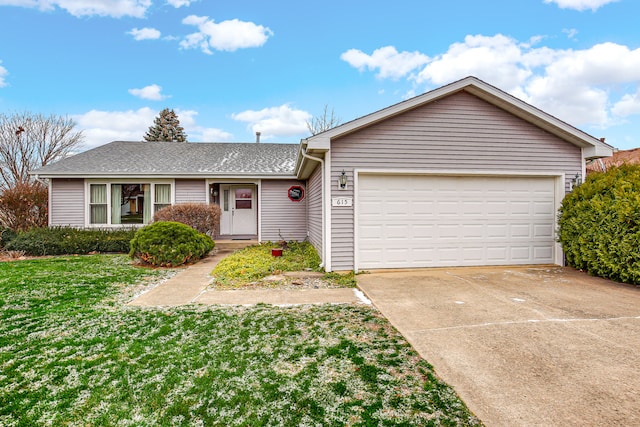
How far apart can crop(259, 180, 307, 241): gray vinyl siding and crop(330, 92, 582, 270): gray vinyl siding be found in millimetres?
5456

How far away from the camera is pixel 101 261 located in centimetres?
879

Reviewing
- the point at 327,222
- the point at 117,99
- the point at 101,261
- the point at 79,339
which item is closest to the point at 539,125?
the point at 327,222

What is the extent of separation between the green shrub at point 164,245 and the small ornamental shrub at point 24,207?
6110 mm

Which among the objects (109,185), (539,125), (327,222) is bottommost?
(327,222)

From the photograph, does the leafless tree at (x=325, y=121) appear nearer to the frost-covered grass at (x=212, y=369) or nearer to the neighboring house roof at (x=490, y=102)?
the neighboring house roof at (x=490, y=102)

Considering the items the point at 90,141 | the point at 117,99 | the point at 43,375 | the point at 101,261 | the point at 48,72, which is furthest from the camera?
the point at 90,141

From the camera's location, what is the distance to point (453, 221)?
24.3 feet

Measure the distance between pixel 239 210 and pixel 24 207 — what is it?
6.99m

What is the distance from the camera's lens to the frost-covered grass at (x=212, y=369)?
226cm

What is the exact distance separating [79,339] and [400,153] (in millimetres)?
6050

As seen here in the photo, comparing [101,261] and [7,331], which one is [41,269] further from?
[7,331]

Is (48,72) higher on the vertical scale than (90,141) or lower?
higher

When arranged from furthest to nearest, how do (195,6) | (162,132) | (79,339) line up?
(162,132) < (195,6) < (79,339)

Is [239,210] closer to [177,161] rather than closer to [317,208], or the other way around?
[177,161]
